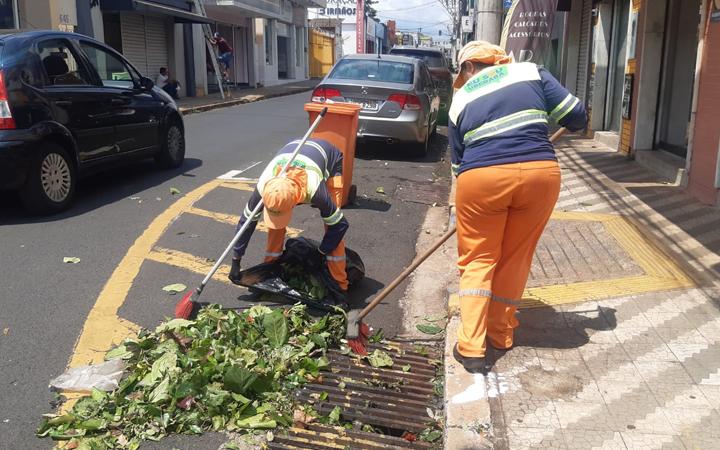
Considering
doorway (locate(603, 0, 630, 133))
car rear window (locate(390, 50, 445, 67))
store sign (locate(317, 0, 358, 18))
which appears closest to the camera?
doorway (locate(603, 0, 630, 133))

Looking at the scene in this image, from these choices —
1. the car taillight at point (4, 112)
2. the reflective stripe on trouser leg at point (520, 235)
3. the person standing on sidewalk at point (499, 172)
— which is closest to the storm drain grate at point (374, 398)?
the person standing on sidewalk at point (499, 172)

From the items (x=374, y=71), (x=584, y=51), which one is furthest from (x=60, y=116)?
(x=584, y=51)

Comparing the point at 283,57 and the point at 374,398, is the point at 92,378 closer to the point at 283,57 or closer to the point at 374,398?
the point at 374,398

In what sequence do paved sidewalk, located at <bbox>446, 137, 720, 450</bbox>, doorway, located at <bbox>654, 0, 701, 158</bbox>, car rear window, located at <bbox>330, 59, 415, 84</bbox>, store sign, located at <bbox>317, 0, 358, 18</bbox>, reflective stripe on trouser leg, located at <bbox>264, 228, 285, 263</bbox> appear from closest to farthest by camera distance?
paved sidewalk, located at <bbox>446, 137, 720, 450</bbox>, reflective stripe on trouser leg, located at <bbox>264, 228, 285, 263</bbox>, doorway, located at <bbox>654, 0, 701, 158</bbox>, car rear window, located at <bbox>330, 59, 415, 84</bbox>, store sign, located at <bbox>317, 0, 358, 18</bbox>

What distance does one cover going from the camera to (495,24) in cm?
812

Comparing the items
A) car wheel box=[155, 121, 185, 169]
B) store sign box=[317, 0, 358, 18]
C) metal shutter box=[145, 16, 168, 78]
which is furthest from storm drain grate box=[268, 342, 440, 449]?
store sign box=[317, 0, 358, 18]

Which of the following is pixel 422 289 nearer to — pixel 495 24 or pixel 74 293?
pixel 74 293

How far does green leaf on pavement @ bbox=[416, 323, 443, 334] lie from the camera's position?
4562mm

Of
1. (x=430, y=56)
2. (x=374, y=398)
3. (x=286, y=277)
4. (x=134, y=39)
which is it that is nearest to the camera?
(x=374, y=398)

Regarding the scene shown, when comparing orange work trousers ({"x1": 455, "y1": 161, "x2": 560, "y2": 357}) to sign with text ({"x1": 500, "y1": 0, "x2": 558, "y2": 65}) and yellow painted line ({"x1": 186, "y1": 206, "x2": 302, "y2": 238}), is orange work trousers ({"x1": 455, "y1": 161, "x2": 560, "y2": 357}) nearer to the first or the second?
yellow painted line ({"x1": 186, "y1": 206, "x2": 302, "y2": 238})

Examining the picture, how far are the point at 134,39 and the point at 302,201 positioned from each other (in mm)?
18242

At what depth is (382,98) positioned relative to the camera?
1016cm

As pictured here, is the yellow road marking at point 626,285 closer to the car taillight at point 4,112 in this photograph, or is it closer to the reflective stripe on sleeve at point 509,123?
the reflective stripe on sleeve at point 509,123

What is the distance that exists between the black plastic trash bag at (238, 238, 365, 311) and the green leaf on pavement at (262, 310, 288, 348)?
49 cm
